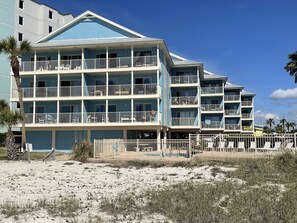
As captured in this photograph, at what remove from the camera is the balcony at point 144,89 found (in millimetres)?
38906

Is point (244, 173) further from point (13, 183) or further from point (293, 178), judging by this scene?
point (13, 183)

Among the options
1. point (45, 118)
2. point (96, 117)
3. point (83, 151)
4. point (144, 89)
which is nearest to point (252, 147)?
point (83, 151)

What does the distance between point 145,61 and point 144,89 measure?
121 inches

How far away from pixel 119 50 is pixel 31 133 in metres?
14.1

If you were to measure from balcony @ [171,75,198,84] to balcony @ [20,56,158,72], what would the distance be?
11035 mm

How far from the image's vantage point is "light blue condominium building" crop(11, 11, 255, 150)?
128ft

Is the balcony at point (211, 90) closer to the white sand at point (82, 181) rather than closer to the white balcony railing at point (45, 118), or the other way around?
the white balcony railing at point (45, 118)

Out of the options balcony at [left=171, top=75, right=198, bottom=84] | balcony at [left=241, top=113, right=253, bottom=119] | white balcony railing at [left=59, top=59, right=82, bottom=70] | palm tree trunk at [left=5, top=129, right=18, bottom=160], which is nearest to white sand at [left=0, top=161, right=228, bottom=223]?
palm tree trunk at [left=5, top=129, right=18, bottom=160]

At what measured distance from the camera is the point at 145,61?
3956 cm

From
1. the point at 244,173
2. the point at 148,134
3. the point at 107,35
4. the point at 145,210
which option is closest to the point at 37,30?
the point at 107,35

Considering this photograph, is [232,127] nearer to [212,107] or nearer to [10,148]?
[212,107]

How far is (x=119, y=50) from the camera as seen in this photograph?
1615 inches

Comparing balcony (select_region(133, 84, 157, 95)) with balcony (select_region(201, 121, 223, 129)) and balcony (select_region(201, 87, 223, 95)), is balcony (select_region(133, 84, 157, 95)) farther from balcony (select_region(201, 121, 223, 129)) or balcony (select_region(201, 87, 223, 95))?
balcony (select_region(201, 87, 223, 95))

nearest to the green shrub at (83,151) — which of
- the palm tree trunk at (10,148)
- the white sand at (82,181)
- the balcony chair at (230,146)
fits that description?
the white sand at (82,181)
